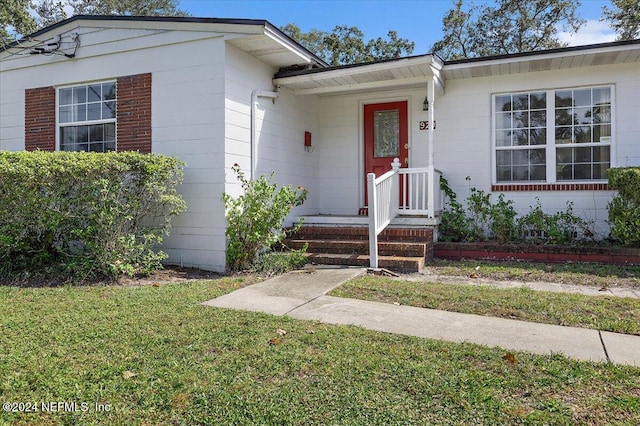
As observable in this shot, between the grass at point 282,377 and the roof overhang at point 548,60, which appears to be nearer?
the grass at point 282,377

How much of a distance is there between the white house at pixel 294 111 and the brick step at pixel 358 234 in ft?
1.17

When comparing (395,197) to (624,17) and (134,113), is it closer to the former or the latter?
(134,113)

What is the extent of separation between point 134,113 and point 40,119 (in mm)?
2267

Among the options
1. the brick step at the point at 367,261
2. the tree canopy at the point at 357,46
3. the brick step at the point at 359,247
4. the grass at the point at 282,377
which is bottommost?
the grass at the point at 282,377

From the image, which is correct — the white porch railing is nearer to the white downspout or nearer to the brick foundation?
the brick foundation

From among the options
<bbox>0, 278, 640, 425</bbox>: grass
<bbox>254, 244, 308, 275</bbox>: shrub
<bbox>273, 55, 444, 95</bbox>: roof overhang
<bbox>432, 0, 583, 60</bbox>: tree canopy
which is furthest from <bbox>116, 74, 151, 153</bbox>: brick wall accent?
<bbox>432, 0, 583, 60</bbox>: tree canopy

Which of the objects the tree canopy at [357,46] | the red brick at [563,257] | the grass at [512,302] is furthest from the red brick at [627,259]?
the tree canopy at [357,46]

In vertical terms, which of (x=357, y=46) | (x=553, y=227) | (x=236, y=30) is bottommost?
(x=553, y=227)

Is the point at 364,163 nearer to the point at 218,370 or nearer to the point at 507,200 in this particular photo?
the point at 507,200

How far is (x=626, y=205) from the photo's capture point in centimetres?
669

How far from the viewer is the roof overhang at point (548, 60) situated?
6.98 meters

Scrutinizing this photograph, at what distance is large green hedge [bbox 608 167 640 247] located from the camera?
648 centimetres

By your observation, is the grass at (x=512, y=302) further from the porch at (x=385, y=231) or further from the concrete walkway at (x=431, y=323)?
the porch at (x=385, y=231)

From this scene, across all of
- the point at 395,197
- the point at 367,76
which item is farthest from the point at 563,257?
the point at 367,76
